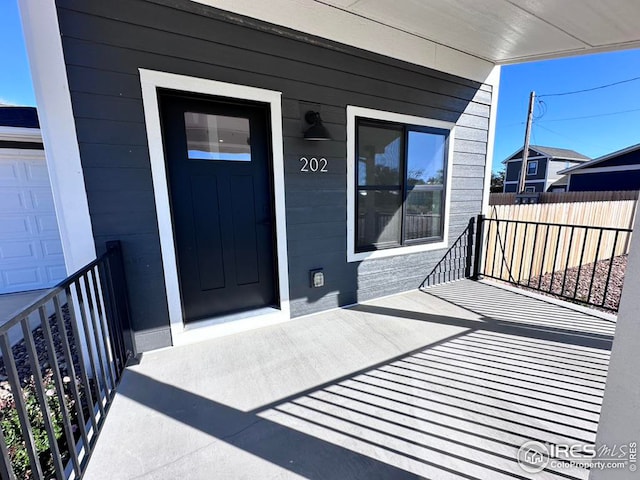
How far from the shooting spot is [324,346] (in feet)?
7.61

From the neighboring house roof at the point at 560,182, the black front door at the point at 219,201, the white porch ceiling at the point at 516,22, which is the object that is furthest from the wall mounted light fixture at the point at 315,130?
the neighboring house roof at the point at 560,182

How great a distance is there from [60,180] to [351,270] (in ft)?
8.21

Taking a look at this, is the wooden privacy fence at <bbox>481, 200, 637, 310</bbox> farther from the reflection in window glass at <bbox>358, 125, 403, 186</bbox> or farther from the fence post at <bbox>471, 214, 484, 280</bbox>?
the reflection in window glass at <bbox>358, 125, 403, 186</bbox>

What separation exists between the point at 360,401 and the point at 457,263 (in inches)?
113

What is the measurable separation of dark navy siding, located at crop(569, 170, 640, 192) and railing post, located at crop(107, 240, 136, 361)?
1846cm

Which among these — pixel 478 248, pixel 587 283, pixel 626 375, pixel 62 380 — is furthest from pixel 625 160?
pixel 62 380

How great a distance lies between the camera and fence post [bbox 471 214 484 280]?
12.8ft

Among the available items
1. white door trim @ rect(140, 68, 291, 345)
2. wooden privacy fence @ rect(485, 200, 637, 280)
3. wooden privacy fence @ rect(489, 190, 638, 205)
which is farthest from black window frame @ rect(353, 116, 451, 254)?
wooden privacy fence @ rect(489, 190, 638, 205)

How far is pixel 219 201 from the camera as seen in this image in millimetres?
2402

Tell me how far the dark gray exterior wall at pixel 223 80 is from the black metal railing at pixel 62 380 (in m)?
0.20

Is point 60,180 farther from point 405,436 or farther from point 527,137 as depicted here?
point 527,137

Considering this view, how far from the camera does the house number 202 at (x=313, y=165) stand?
2.61m

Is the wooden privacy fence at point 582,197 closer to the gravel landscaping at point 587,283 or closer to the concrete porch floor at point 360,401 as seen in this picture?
the gravel landscaping at point 587,283

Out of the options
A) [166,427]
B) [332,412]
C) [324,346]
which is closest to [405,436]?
[332,412]
